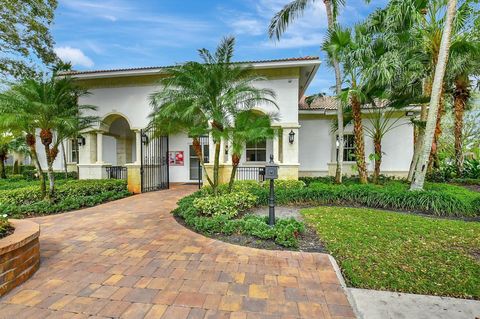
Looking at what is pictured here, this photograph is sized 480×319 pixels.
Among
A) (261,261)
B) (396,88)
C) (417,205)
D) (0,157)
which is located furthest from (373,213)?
(0,157)

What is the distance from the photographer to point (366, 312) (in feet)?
8.58

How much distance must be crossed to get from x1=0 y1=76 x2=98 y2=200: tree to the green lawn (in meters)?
8.30

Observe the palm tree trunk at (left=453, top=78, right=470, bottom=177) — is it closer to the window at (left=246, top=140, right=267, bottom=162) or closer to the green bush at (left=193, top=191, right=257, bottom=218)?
the window at (left=246, top=140, right=267, bottom=162)

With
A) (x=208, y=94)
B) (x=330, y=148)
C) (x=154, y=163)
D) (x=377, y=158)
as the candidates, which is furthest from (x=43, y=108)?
(x=330, y=148)

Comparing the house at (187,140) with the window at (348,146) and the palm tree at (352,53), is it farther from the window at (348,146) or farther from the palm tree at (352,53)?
the palm tree at (352,53)

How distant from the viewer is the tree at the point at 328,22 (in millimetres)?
9617

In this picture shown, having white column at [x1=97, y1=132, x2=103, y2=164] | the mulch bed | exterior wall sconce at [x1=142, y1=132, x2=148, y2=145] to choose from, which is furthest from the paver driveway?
white column at [x1=97, y1=132, x2=103, y2=164]

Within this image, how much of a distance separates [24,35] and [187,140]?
29.8ft

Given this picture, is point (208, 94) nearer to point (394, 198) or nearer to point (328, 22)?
point (328, 22)

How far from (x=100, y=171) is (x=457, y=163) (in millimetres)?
17431

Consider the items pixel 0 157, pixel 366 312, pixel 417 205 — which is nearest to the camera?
pixel 366 312

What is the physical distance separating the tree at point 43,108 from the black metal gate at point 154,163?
2784mm

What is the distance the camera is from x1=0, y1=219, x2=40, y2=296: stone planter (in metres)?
2.95

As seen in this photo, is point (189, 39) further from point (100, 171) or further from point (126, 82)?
point (100, 171)
